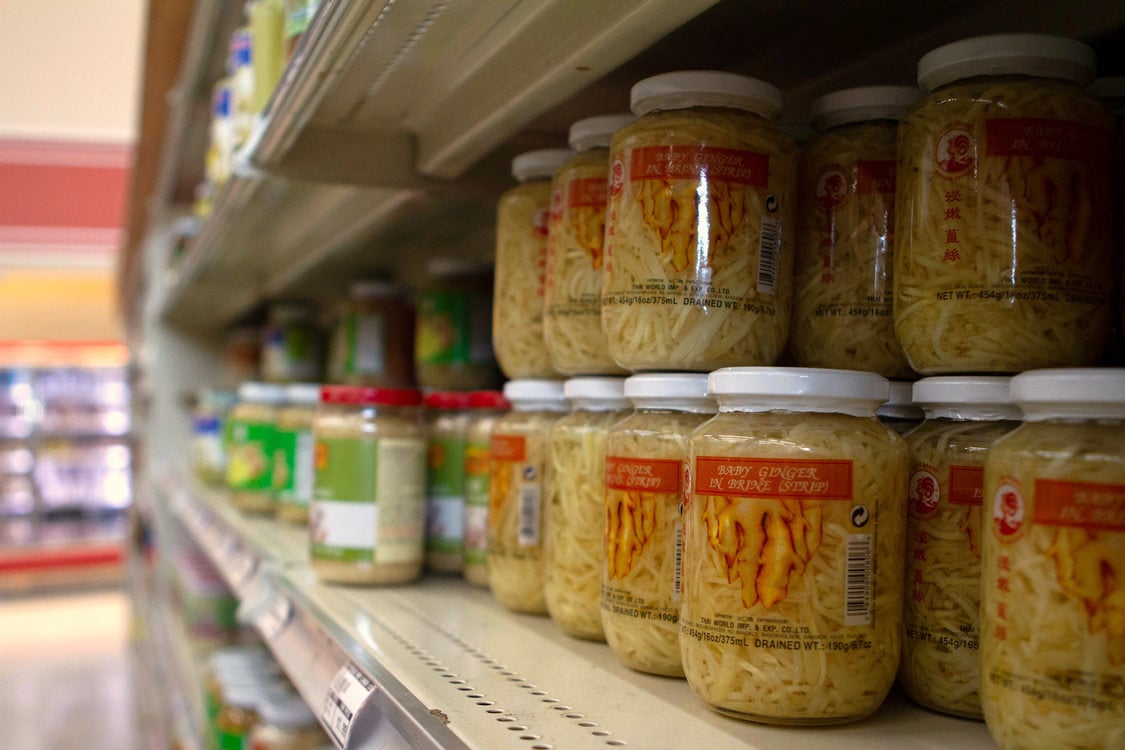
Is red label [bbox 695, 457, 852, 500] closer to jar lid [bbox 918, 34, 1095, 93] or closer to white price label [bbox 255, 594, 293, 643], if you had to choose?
jar lid [bbox 918, 34, 1095, 93]

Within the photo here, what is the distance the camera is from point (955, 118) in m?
0.74

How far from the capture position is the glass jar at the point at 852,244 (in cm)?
85

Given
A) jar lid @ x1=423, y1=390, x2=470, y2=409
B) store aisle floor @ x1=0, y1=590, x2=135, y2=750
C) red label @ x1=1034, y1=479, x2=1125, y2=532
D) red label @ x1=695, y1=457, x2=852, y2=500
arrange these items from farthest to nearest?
store aisle floor @ x1=0, y1=590, x2=135, y2=750 < jar lid @ x1=423, y1=390, x2=470, y2=409 < red label @ x1=695, y1=457, x2=852, y2=500 < red label @ x1=1034, y1=479, x2=1125, y2=532

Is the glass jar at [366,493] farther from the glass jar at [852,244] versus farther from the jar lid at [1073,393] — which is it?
the jar lid at [1073,393]

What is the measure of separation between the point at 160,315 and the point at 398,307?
6.01 feet

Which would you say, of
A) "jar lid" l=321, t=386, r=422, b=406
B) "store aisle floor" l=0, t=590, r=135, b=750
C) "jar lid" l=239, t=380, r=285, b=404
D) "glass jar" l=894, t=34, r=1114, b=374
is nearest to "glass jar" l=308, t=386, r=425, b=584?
"jar lid" l=321, t=386, r=422, b=406

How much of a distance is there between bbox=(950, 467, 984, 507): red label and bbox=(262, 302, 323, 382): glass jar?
2114 millimetres

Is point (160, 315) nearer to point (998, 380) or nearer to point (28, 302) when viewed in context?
point (998, 380)

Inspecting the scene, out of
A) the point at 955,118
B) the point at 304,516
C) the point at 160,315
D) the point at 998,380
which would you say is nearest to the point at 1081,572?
the point at 998,380

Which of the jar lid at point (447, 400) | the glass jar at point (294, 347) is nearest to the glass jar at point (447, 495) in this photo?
the jar lid at point (447, 400)

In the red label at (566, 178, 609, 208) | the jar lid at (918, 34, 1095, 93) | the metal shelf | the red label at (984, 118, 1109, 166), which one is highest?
the jar lid at (918, 34, 1095, 93)

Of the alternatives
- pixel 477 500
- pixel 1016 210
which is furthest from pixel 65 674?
pixel 1016 210

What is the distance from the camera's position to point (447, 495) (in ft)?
4.67

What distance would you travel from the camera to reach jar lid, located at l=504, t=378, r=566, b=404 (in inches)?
45.5
